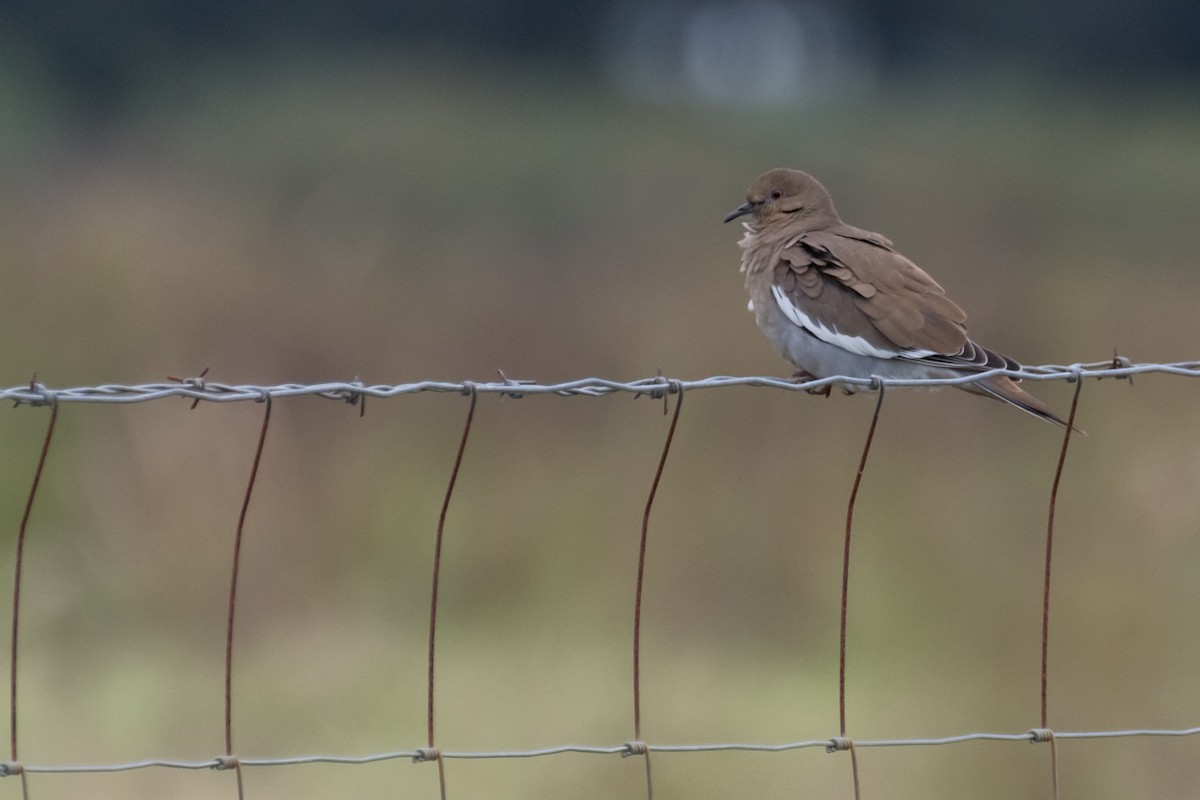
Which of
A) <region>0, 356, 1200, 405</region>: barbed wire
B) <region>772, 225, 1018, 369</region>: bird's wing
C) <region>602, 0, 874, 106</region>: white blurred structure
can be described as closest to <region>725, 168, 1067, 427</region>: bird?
<region>772, 225, 1018, 369</region>: bird's wing

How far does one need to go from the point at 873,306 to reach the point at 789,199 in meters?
1.20

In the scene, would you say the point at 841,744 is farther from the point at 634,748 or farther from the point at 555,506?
the point at 555,506

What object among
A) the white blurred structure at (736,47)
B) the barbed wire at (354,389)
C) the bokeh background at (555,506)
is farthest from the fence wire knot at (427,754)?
the white blurred structure at (736,47)

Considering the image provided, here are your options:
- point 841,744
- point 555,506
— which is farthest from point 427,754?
point 555,506

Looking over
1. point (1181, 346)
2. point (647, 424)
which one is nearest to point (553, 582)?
point (647, 424)

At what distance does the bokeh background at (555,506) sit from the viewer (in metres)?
6.29

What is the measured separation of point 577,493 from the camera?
295 inches

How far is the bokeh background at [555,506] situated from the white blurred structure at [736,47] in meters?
10.9

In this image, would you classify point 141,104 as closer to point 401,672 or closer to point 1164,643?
point 401,672

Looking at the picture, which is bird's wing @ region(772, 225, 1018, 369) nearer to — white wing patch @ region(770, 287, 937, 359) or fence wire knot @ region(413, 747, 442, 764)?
white wing patch @ region(770, 287, 937, 359)

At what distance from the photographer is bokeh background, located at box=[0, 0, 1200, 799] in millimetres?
6289

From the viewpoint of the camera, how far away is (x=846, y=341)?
5312mm

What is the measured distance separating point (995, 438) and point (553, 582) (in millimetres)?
2514

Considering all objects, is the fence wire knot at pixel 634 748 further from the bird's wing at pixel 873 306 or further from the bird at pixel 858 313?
the bird's wing at pixel 873 306
